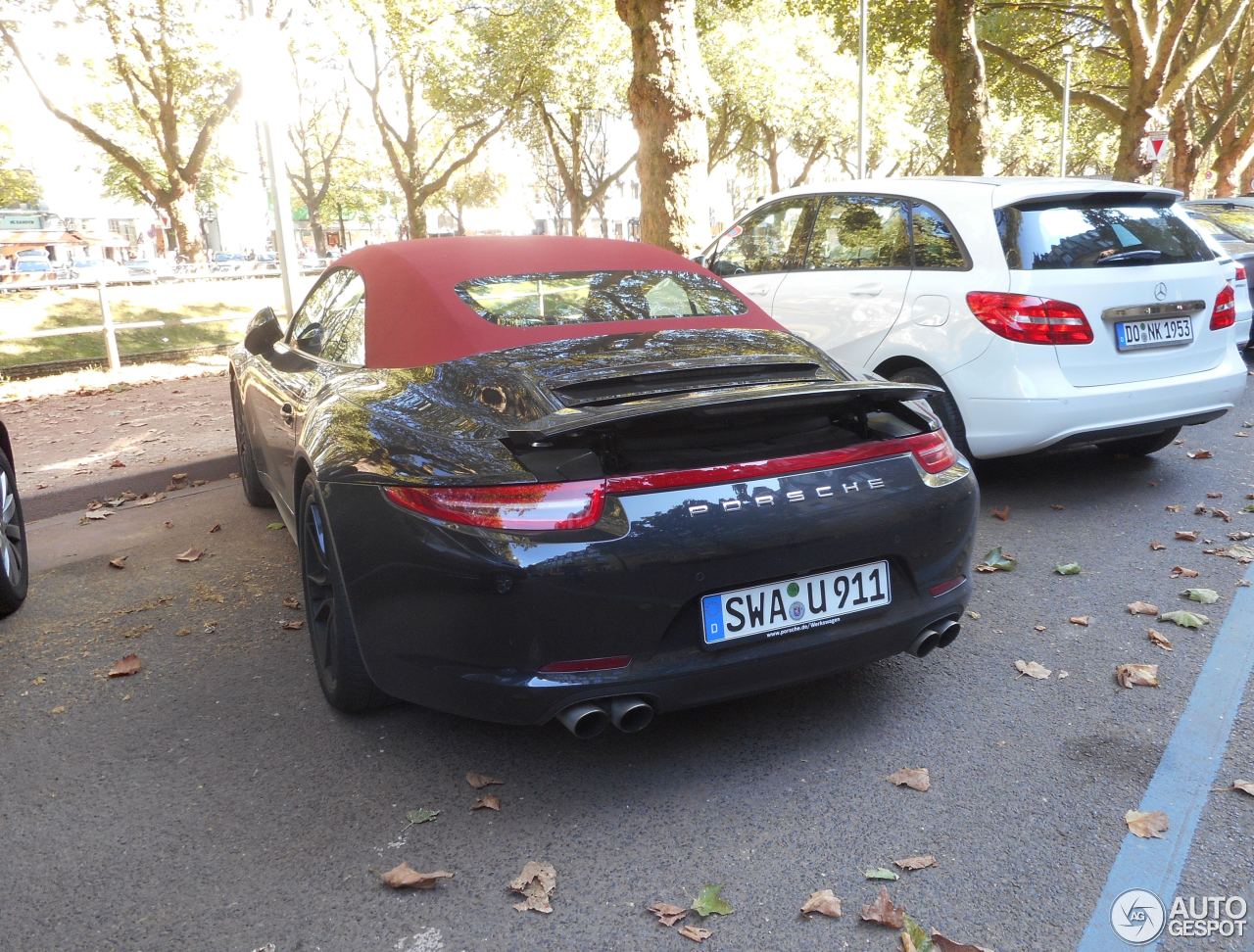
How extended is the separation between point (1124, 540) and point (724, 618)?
303 centimetres

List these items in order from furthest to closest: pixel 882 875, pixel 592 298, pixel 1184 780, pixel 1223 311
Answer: pixel 1223 311 → pixel 592 298 → pixel 1184 780 → pixel 882 875

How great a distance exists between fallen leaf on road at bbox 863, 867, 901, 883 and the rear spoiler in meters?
1.17

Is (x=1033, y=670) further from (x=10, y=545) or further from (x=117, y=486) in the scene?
(x=117, y=486)

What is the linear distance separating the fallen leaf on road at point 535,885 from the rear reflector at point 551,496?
0.83 meters

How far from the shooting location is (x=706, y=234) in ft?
35.7

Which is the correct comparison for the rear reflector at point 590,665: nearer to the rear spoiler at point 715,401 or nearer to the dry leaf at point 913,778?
the rear spoiler at point 715,401

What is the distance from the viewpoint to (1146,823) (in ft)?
8.59

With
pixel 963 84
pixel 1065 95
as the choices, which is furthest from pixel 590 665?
pixel 1065 95

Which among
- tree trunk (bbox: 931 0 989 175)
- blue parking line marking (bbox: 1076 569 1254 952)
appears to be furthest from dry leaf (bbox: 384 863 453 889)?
tree trunk (bbox: 931 0 989 175)

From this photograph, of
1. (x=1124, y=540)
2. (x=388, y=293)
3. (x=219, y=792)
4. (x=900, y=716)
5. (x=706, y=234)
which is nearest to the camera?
(x=219, y=792)

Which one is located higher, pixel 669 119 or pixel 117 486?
pixel 669 119

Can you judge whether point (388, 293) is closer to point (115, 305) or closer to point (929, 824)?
point (929, 824)

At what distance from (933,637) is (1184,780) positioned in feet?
2.43

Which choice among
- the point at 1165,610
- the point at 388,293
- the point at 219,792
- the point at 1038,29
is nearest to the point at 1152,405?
the point at 1165,610
